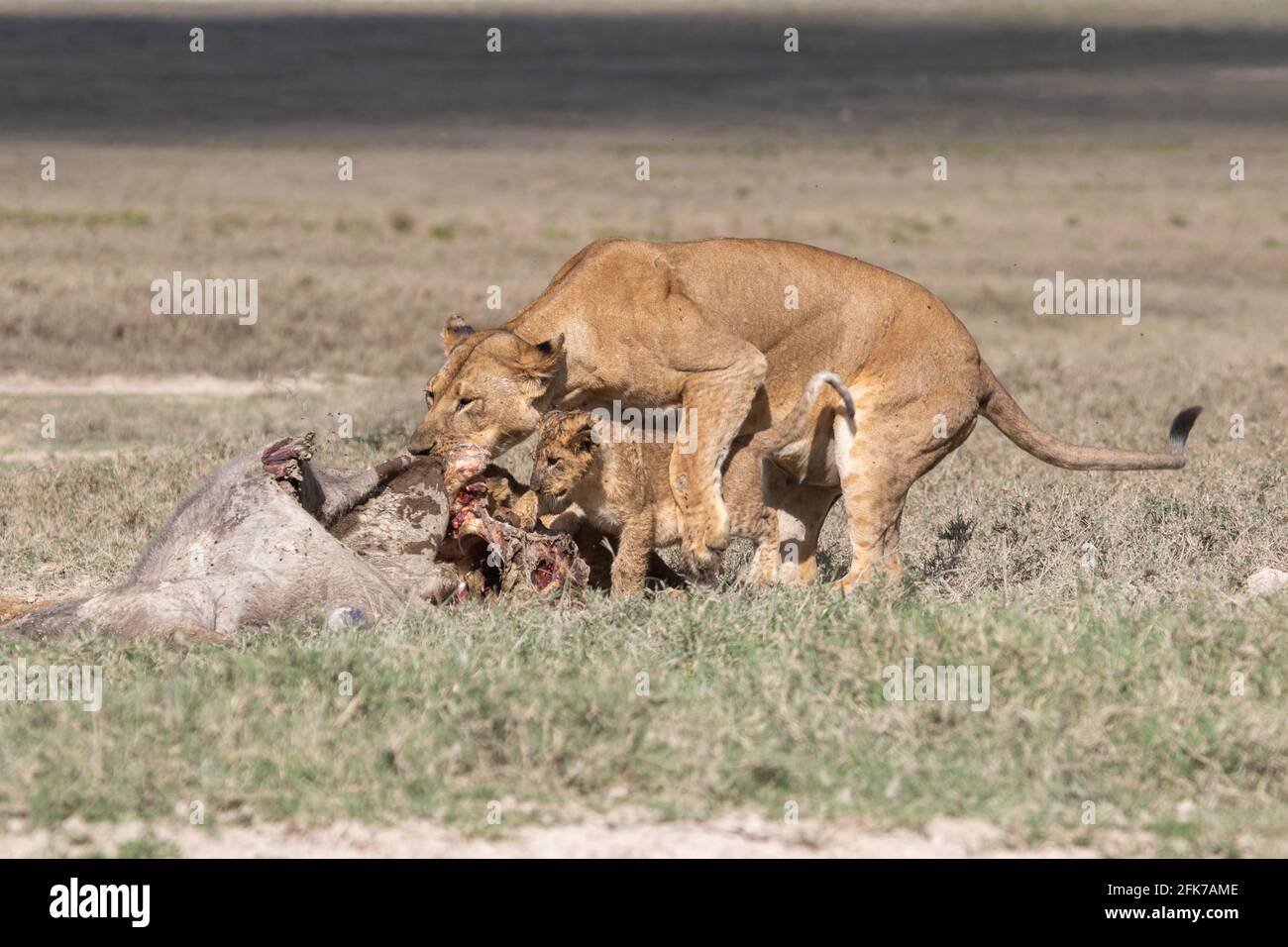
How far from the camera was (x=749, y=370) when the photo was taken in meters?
6.78

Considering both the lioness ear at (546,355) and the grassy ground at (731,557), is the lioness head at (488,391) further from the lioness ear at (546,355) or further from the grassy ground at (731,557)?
the grassy ground at (731,557)

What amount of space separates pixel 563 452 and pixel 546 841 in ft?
7.75

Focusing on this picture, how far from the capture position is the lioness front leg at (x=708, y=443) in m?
6.76

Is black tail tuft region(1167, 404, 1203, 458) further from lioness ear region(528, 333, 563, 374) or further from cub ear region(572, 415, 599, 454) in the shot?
lioness ear region(528, 333, 563, 374)

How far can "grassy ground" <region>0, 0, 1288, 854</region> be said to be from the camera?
5.04 meters

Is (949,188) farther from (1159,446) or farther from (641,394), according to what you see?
(641,394)

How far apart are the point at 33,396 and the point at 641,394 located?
29.6 feet

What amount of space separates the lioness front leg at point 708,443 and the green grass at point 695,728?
681 millimetres

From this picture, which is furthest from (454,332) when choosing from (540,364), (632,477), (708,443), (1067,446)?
(1067,446)

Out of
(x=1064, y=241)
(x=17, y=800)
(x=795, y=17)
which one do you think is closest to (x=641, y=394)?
(x=17, y=800)

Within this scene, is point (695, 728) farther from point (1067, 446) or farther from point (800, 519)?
point (1067, 446)

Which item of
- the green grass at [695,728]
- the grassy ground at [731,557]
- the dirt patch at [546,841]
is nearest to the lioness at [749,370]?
the grassy ground at [731,557]

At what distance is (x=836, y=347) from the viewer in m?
7.25

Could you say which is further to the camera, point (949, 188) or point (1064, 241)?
point (949, 188)
